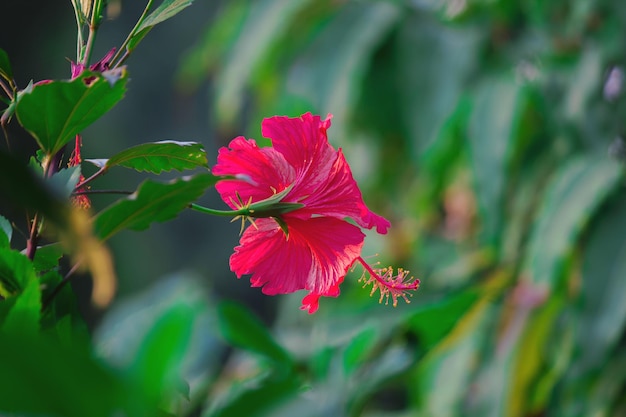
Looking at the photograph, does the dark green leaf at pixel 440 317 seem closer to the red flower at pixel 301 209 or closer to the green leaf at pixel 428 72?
the red flower at pixel 301 209

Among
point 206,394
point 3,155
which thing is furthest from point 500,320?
point 3,155

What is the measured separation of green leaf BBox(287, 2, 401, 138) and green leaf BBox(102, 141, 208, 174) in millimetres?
839

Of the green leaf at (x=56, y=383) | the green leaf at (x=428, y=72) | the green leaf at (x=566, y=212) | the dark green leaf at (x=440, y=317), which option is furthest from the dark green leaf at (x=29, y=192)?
the green leaf at (x=428, y=72)

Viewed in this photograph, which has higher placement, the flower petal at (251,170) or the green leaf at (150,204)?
the flower petal at (251,170)

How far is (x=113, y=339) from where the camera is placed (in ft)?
1.33

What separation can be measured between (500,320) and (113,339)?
0.83 meters

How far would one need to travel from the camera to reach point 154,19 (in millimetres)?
309

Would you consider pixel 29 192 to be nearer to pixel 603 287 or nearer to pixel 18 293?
pixel 18 293

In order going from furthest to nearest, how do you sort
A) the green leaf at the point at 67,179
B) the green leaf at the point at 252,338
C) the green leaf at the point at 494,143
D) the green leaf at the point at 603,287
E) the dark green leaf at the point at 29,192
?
the green leaf at the point at 494,143 < the green leaf at the point at 603,287 < the green leaf at the point at 252,338 < the green leaf at the point at 67,179 < the dark green leaf at the point at 29,192

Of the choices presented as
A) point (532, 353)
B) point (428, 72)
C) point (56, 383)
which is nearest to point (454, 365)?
point (532, 353)

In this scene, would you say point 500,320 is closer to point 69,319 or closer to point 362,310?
point 362,310

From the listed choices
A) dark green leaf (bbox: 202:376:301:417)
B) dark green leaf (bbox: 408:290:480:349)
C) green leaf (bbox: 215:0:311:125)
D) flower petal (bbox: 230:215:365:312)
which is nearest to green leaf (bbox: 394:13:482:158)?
green leaf (bbox: 215:0:311:125)

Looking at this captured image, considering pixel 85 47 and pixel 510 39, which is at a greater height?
pixel 510 39

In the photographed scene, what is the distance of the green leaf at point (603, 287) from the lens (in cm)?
93
